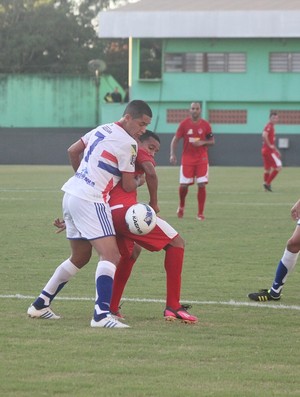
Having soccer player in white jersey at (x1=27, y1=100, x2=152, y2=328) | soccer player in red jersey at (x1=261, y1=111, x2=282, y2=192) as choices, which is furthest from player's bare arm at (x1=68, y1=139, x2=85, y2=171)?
soccer player in red jersey at (x1=261, y1=111, x2=282, y2=192)

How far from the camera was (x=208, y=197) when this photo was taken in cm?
2739

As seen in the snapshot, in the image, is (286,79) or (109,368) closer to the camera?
(109,368)

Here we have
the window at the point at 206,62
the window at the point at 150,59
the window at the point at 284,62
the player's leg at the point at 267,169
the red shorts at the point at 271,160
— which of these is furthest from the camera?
the window at the point at 150,59

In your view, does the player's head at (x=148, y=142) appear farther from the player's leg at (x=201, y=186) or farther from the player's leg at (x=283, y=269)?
the player's leg at (x=201, y=186)

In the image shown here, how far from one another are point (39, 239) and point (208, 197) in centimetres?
1111

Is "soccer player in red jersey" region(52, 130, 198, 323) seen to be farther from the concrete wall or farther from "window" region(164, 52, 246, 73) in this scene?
"window" region(164, 52, 246, 73)

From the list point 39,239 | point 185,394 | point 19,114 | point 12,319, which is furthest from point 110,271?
point 19,114

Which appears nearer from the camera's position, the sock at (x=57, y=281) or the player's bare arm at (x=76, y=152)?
the sock at (x=57, y=281)

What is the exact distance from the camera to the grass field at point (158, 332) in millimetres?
6703

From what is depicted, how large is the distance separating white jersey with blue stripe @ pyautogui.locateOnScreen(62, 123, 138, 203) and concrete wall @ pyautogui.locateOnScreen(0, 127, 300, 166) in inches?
1692

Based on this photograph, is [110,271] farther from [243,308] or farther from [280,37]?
[280,37]

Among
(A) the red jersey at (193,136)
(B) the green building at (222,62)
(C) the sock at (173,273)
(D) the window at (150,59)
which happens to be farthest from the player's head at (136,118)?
(D) the window at (150,59)

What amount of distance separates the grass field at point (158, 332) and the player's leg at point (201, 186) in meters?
2.96

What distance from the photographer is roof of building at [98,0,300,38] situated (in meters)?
57.2
